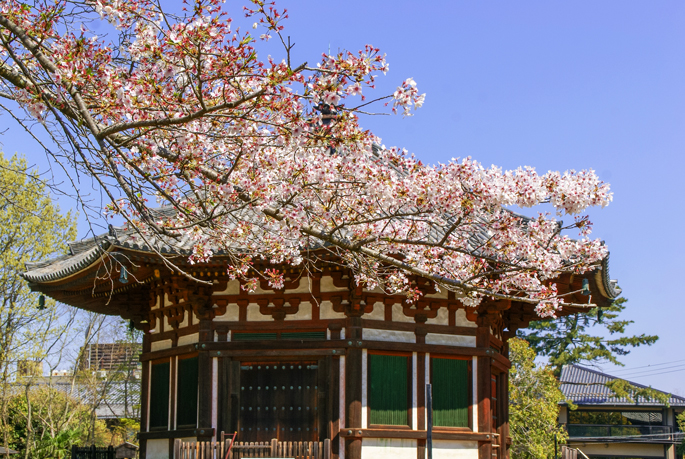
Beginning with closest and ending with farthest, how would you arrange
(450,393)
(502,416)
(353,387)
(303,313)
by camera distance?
(353,387)
(303,313)
(450,393)
(502,416)

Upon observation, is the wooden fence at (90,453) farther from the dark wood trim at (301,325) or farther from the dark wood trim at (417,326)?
the dark wood trim at (417,326)

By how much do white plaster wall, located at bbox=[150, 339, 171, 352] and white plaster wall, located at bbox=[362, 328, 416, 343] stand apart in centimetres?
327

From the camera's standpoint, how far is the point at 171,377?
426 inches

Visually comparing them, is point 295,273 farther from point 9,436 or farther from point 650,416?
point 650,416

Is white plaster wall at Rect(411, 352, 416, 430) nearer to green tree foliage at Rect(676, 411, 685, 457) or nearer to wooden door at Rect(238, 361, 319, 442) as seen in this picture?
wooden door at Rect(238, 361, 319, 442)

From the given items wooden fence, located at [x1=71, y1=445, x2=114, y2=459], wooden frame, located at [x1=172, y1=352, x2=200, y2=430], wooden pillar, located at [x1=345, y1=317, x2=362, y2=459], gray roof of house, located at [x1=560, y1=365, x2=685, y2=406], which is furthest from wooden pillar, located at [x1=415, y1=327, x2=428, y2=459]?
gray roof of house, located at [x1=560, y1=365, x2=685, y2=406]

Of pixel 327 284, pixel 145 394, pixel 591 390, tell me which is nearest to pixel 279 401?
pixel 327 284

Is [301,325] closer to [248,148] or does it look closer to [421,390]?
[421,390]

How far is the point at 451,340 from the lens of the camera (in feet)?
34.3

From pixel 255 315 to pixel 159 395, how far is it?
2.41 meters

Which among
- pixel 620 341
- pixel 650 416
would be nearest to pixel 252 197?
pixel 620 341

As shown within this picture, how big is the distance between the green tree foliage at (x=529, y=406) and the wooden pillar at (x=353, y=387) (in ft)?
53.1

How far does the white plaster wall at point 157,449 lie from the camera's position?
35.0 ft

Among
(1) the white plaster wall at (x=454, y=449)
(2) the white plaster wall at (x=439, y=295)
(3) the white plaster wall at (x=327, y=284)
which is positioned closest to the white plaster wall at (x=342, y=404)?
(3) the white plaster wall at (x=327, y=284)
